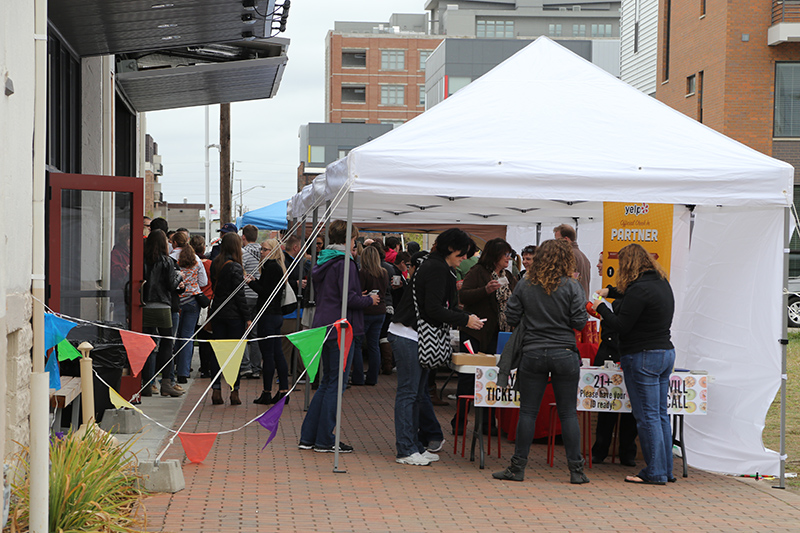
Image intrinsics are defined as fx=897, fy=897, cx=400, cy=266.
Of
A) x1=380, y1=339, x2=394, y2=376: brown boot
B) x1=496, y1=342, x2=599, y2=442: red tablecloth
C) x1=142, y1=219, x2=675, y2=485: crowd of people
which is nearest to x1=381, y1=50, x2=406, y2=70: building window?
x1=380, y1=339, x2=394, y2=376: brown boot

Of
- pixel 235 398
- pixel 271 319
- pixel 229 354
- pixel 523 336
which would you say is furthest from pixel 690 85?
pixel 229 354

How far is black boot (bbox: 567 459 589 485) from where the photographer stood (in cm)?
712

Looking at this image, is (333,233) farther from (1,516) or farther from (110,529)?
(1,516)

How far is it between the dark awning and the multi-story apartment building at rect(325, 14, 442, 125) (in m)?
79.6

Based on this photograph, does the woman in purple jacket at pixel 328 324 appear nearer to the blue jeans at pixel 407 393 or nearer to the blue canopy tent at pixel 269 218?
the blue jeans at pixel 407 393

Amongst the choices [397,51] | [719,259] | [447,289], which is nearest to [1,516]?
[447,289]

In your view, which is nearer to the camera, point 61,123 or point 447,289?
point 447,289

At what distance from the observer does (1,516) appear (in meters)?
4.55

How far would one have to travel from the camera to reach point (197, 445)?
7168mm

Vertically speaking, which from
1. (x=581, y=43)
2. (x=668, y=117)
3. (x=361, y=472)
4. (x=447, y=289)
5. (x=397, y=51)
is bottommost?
(x=361, y=472)

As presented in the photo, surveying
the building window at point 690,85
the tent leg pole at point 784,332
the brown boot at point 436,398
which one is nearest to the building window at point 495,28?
the building window at point 690,85

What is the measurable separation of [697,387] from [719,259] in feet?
4.40

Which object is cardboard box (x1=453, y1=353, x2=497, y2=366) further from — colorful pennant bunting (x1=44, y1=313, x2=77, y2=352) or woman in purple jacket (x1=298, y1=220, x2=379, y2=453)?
colorful pennant bunting (x1=44, y1=313, x2=77, y2=352)

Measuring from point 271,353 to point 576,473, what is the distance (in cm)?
423
